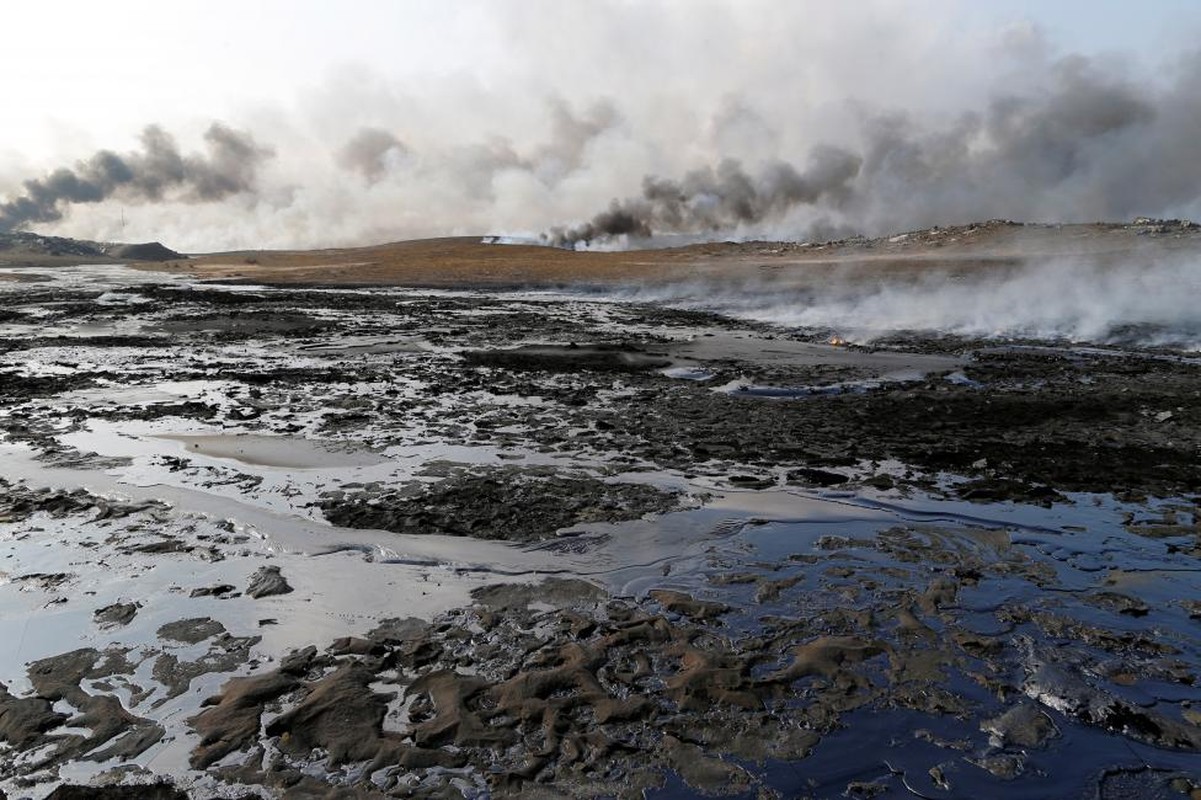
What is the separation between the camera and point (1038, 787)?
3510mm

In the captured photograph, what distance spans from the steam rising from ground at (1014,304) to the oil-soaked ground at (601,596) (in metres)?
9.95

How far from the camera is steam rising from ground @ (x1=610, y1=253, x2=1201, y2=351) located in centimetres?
2169

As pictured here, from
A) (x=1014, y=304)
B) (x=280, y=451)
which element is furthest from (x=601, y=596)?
(x=1014, y=304)

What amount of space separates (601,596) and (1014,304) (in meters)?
26.9

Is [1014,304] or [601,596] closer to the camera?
[601,596]

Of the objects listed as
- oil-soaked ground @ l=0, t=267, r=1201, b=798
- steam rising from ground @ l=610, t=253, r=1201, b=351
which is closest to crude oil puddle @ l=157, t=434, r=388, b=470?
oil-soaked ground @ l=0, t=267, r=1201, b=798

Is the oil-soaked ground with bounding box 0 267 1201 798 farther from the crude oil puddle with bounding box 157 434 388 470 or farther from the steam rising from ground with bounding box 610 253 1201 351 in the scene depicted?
the steam rising from ground with bounding box 610 253 1201 351

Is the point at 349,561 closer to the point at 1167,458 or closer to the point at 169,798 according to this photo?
the point at 169,798

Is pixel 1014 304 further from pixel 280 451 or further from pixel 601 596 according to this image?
pixel 601 596

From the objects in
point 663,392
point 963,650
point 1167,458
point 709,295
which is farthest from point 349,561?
point 709,295

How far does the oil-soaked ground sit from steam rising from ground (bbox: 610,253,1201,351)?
9945mm

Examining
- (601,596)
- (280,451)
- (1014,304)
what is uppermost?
(1014,304)

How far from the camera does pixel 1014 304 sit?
26781mm

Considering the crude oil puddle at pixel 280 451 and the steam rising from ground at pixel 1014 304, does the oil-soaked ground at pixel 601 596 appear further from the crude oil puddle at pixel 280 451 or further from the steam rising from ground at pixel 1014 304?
the steam rising from ground at pixel 1014 304
